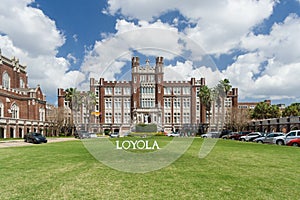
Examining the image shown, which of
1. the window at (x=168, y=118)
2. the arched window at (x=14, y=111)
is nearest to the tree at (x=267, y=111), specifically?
the window at (x=168, y=118)

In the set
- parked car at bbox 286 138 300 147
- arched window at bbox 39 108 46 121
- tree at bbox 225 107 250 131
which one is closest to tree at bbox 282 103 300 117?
tree at bbox 225 107 250 131

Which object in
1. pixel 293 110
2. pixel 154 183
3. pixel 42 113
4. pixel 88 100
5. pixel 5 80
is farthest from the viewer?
pixel 293 110

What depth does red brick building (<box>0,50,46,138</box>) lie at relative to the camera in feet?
172

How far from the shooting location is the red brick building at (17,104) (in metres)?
52.5

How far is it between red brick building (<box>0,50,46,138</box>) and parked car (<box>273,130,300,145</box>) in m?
46.6

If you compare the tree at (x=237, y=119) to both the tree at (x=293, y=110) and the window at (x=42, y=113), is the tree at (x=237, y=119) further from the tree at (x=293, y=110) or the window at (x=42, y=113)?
the window at (x=42, y=113)

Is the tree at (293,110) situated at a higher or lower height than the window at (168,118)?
higher

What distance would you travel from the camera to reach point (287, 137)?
31.0 m

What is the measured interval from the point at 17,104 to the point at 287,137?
54245mm

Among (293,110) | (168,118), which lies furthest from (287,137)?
(168,118)

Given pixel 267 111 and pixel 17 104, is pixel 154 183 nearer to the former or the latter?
pixel 17 104

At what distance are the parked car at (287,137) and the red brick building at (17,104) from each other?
153 ft

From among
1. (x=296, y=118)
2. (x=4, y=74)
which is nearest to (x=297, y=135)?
(x=296, y=118)

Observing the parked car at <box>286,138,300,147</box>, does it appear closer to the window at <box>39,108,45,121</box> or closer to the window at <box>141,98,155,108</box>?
the window at <box>141,98,155,108</box>
